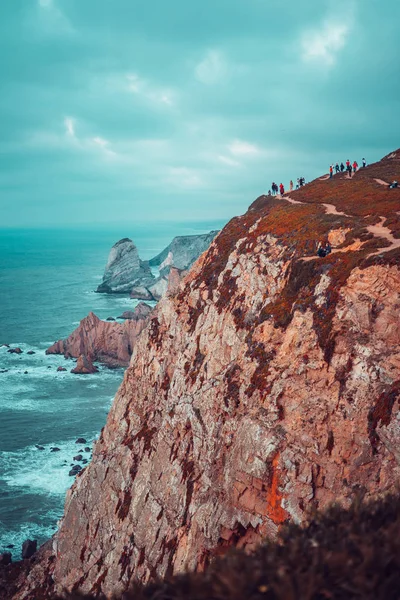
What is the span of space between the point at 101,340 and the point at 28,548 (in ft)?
214

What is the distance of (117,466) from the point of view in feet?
125

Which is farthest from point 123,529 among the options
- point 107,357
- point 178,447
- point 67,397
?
point 107,357

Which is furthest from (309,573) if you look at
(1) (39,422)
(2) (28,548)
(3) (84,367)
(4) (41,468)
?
(3) (84,367)

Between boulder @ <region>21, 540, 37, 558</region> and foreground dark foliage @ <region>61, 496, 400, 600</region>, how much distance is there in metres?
42.1

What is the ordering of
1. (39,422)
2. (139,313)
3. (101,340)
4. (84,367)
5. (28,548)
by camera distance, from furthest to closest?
(139,313), (101,340), (84,367), (39,422), (28,548)

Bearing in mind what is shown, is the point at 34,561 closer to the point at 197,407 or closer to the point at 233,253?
the point at 197,407

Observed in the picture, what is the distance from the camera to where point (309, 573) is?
1008cm

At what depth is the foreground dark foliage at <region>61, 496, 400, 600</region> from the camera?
9.79m

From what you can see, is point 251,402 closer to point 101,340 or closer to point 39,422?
point 39,422

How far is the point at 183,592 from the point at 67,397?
3136 inches

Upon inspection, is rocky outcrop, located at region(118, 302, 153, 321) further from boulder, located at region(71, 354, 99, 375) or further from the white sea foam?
the white sea foam

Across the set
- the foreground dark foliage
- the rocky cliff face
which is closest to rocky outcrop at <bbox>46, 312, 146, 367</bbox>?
the rocky cliff face

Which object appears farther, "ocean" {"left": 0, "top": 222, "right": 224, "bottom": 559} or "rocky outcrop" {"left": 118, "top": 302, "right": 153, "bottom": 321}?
"rocky outcrop" {"left": 118, "top": 302, "right": 153, "bottom": 321}

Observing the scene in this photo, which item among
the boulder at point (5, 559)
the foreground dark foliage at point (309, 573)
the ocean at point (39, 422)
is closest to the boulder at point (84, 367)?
the ocean at point (39, 422)
